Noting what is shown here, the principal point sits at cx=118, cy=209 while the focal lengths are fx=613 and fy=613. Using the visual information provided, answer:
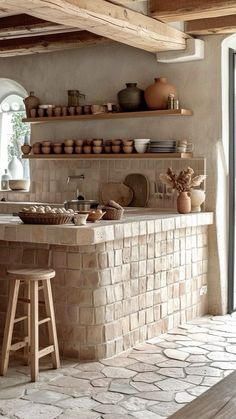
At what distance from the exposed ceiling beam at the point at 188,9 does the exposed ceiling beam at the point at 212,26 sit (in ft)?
1.73

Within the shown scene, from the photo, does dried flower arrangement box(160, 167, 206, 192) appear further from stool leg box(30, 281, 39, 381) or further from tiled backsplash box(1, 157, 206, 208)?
stool leg box(30, 281, 39, 381)

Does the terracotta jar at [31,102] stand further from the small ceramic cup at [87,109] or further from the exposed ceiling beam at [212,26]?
→ the exposed ceiling beam at [212,26]

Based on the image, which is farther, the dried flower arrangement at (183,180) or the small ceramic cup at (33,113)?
the small ceramic cup at (33,113)

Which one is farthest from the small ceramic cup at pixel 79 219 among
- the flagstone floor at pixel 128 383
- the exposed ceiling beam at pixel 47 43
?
the exposed ceiling beam at pixel 47 43

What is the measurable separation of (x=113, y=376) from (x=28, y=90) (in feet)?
13.5

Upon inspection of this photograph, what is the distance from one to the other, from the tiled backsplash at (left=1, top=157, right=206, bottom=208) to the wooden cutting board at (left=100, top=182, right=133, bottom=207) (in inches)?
3.5

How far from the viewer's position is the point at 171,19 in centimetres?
513

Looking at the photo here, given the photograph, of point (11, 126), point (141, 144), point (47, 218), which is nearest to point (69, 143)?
point (141, 144)

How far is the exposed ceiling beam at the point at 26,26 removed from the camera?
5801mm

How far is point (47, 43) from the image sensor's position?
6500 millimetres

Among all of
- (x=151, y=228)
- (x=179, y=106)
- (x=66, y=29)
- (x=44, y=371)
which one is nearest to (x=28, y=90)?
(x=66, y=29)

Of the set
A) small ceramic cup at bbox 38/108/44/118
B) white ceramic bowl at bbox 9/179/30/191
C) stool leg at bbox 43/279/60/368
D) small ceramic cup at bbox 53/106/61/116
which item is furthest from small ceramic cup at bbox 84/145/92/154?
stool leg at bbox 43/279/60/368

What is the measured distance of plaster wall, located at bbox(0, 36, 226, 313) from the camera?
585 centimetres

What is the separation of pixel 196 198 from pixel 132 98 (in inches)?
49.2
